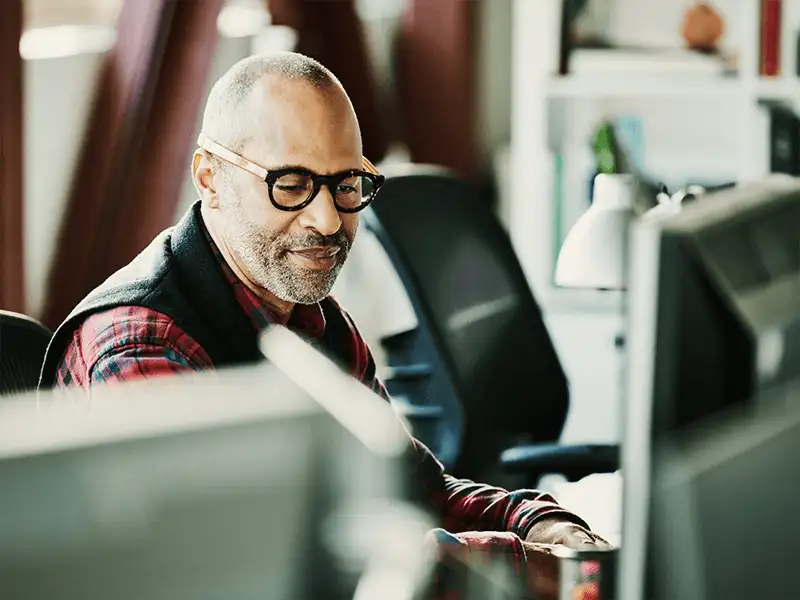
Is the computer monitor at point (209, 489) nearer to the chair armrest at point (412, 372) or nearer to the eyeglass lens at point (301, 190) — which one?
the eyeglass lens at point (301, 190)

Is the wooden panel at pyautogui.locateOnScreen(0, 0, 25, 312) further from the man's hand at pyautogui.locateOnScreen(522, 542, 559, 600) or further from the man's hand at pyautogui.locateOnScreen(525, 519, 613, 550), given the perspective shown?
the man's hand at pyautogui.locateOnScreen(522, 542, 559, 600)

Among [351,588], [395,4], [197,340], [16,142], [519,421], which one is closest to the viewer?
[351,588]

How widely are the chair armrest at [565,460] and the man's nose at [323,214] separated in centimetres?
67

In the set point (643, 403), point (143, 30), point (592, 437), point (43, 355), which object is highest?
point (143, 30)

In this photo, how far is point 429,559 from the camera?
2.18ft

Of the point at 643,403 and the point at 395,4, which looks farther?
the point at 395,4

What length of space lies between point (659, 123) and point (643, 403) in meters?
3.34

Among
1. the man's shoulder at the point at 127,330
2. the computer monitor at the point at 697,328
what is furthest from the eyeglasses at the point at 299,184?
the computer monitor at the point at 697,328

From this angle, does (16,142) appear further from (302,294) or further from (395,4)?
(395,4)

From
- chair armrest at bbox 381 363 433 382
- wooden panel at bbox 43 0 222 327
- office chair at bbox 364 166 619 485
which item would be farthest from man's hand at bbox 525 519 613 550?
wooden panel at bbox 43 0 222 327

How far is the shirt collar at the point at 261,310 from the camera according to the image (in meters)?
1.58

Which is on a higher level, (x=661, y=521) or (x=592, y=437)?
(x=661, y=521)

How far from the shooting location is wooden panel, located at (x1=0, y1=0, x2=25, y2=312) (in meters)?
2.67

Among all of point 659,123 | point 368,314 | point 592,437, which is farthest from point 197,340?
point 659,123
